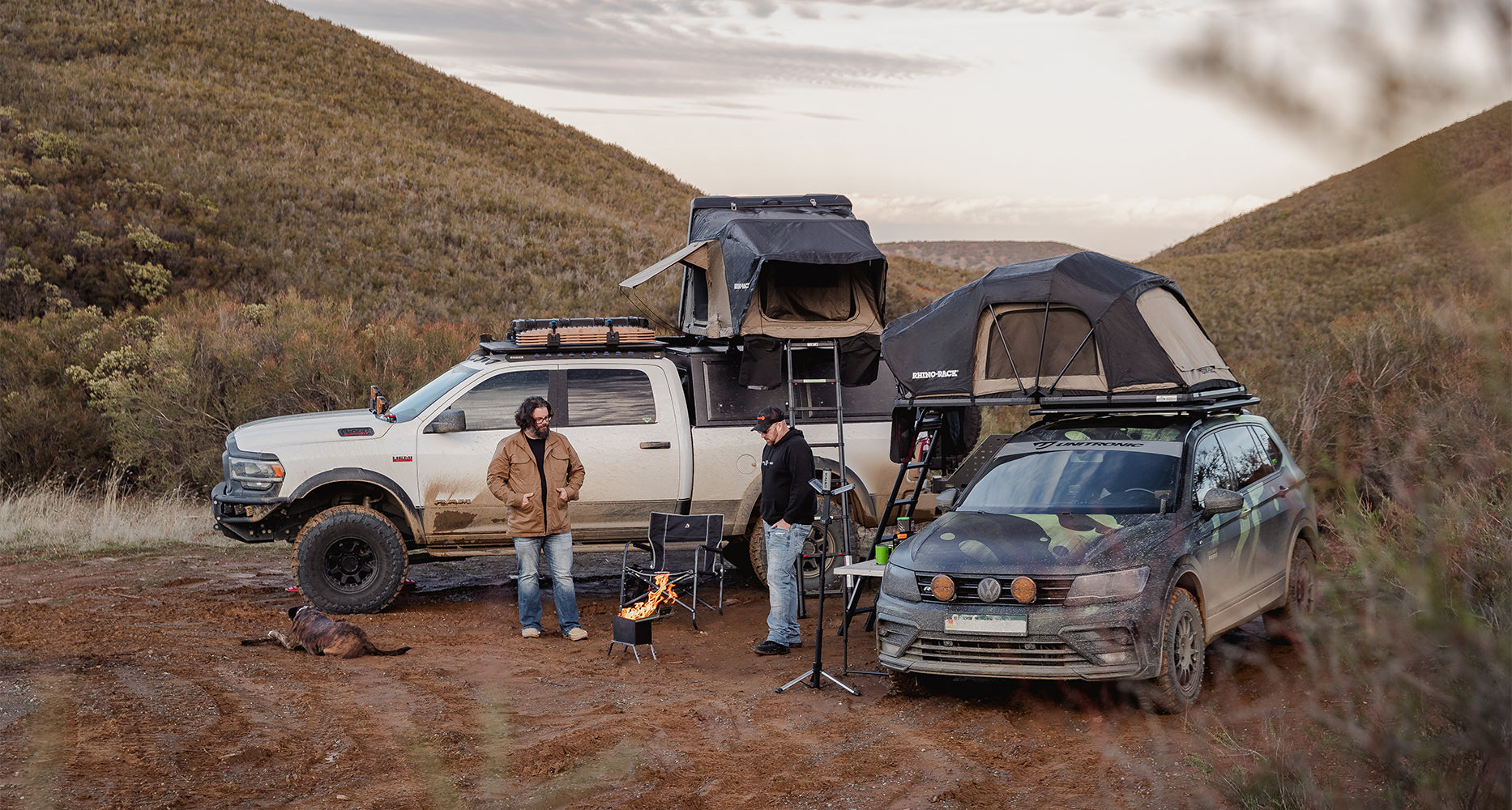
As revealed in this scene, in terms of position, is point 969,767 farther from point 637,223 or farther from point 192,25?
point 192,25

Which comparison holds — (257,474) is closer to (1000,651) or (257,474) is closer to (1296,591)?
(1000,651)

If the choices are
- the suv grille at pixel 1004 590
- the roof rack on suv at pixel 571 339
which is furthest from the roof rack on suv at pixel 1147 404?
the roof rack on suv at pixel 571 339

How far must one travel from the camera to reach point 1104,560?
6.62 metres

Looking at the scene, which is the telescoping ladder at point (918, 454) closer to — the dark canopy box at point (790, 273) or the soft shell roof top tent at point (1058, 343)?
the soft shell roof top tent at point (1058, 343)

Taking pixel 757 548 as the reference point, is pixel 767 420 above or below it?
above

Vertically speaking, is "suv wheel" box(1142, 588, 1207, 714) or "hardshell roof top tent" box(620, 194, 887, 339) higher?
"hardshell roof top tent" box(620, 194, 887, 339)

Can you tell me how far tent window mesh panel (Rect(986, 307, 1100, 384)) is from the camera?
26.6ft

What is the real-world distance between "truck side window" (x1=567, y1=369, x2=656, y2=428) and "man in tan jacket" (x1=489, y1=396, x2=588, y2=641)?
911 mm

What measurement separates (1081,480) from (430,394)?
5526 millimetres

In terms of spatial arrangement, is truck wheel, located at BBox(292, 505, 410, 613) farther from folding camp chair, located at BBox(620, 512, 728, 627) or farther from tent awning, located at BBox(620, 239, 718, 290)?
tent awning, located at BBox(620, 239, 718, 290)

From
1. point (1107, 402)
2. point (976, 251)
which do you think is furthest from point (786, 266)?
point (976, 251)

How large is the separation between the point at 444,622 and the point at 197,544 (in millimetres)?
5174

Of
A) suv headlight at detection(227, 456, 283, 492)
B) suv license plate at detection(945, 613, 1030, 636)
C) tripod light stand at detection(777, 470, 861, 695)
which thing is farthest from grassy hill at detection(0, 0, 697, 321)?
suv license plate at detection(945, 613, 1030, 636)

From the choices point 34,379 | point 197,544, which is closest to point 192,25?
point 34,379
